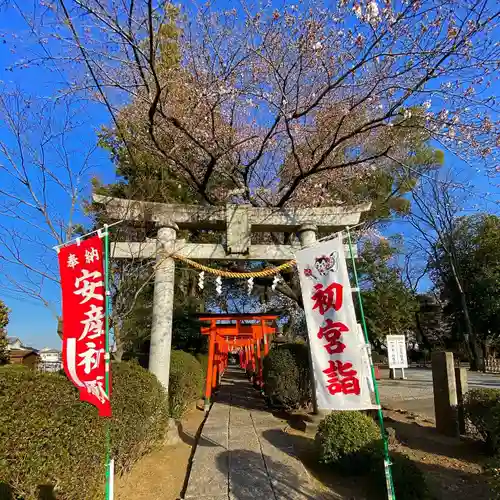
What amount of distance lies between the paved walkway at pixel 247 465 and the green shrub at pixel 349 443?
46 centimetres

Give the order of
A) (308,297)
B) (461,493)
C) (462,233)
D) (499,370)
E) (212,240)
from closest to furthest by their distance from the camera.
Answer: (308,297), (461,493), (212,240), (499,370), (462,233)

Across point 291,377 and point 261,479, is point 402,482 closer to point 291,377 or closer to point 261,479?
point 261,479

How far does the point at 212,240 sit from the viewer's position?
14719 mm

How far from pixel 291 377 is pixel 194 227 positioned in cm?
403

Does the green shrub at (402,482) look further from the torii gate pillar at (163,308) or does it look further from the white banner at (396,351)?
the white banner at (396,351)

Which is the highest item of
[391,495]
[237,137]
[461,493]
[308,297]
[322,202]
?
[237,137]

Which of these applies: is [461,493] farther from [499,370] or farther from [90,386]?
[499,370]

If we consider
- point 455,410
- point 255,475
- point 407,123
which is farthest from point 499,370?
point 255,475

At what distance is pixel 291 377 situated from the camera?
883cm

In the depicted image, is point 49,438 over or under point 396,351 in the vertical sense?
under

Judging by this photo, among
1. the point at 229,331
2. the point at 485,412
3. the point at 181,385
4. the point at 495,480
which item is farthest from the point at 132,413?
the point at 229,331

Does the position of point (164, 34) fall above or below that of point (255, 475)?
above

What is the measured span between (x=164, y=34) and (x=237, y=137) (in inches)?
120

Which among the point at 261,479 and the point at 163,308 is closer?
the point at 261,479
